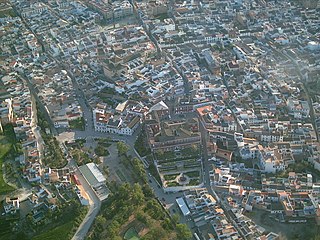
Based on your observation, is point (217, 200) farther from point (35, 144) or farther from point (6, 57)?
point (6, 57)

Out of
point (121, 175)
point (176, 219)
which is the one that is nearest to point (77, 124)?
point (121, 175)

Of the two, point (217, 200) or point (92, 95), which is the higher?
point (92, 95)

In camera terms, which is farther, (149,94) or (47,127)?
(149,94)

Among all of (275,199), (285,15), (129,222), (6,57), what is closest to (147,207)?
(129,222)

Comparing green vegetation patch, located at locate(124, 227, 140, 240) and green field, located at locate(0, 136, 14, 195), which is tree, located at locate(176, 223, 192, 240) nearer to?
green vegetation patch, located at locate(124, 227, 140, 240)

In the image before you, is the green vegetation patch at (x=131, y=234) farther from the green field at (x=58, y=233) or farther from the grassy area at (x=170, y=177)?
the grassy area at (x=170, y=177)

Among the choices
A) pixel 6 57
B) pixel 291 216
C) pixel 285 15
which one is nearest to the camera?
pixel 291 216

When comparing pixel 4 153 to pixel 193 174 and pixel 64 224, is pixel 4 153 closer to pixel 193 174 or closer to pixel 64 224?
pixel 64 224

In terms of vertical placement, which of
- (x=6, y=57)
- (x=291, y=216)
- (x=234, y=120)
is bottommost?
(x=291, y=216)
